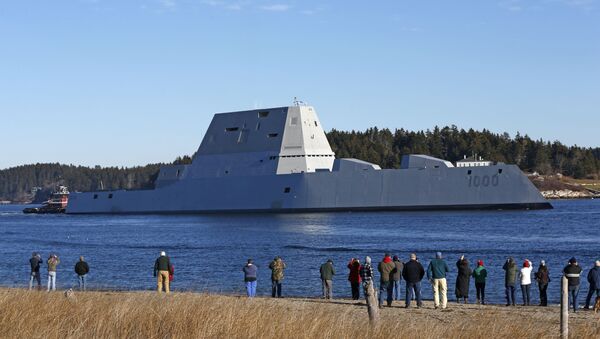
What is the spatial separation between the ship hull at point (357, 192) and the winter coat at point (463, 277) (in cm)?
3570

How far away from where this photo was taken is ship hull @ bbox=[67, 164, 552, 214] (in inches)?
2105

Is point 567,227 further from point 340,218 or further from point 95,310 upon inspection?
point 95,310

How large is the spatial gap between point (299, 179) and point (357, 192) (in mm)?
3639

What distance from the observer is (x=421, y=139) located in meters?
107

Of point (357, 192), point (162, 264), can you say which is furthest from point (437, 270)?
point (357, 192)

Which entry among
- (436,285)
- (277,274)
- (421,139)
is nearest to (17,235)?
(277,274)

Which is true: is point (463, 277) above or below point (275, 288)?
above

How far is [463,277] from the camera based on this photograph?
56.9 ft

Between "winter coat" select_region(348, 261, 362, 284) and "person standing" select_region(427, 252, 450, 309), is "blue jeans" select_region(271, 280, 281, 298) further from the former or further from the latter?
"person standing" select_region(427, 252, 450, 309)

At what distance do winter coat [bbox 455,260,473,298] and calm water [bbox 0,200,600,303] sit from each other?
1.99m

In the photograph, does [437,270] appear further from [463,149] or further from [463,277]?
[463,149]

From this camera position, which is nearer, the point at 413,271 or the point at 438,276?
the point at 438,276

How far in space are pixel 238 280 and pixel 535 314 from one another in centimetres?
1073

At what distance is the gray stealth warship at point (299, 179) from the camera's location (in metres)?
53.8
